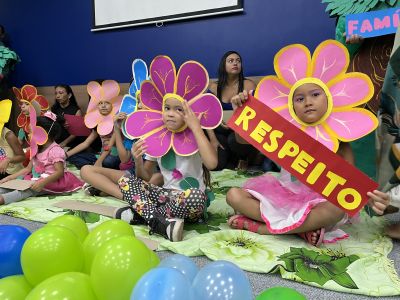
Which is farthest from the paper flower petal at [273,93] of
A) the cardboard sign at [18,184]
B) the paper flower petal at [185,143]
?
the cardboard sign at [18,184]

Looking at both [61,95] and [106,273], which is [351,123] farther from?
[61,95]

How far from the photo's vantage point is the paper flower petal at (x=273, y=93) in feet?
3.84

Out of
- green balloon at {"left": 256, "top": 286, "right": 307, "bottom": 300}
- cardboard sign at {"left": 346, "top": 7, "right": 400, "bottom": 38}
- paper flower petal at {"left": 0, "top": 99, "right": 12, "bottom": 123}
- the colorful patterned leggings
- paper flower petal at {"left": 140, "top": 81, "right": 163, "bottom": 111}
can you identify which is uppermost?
cardboard sign at {"left": 346, "top": 7, "right": 400, "bottom": 38}

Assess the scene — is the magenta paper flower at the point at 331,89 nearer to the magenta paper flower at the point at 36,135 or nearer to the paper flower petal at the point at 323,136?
the paper flower petal at the point at 323,136

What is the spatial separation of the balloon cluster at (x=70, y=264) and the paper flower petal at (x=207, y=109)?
562 millimetres

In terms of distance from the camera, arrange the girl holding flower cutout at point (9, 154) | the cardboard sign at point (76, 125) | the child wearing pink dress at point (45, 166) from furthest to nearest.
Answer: the cardboard sign at point (76, 125) → the girl holding flower cutout at point (9, 154) → the child wearing pink dress at point (45, 166)

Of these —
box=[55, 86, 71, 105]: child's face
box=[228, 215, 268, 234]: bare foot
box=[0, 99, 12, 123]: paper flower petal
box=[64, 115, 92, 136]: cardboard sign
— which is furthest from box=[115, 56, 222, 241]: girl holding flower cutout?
box=[55, 86, 71, 105]: child's face

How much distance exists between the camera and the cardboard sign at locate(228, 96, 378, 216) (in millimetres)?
978

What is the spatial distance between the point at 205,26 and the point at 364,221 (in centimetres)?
186

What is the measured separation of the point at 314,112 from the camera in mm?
1103

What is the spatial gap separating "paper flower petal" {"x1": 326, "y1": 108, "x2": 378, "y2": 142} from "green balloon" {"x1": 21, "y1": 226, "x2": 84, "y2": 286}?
2.66ft

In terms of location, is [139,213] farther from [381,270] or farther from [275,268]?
[381,270]

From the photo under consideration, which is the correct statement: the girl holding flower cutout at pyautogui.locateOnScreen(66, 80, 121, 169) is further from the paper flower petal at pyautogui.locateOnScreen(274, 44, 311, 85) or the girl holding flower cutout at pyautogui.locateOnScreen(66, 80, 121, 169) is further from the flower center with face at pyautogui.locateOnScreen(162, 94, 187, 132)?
the paper flower petal at pyautogui.locateOnScreen(274, 44, 311, 85)

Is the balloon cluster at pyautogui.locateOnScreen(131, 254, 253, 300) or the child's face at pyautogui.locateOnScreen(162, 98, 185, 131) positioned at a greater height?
the child's face at pyautogui.locateOnScreen(162, 98, 185, 131)
